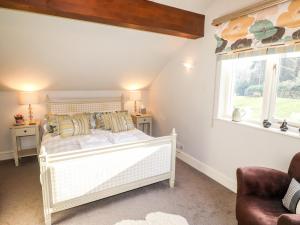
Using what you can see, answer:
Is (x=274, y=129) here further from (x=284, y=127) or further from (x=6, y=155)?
(x=6, y=155)

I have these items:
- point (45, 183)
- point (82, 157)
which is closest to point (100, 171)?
point (82, 157)

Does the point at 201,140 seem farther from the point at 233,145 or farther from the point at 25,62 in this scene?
the point at 25,62

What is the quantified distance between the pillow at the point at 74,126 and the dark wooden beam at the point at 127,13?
1685 mm

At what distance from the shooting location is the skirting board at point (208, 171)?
265cm

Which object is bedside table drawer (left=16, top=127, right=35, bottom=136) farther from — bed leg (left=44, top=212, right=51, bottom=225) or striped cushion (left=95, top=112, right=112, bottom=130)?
bed leg (left=44, top=212, right=51, bottom=225)

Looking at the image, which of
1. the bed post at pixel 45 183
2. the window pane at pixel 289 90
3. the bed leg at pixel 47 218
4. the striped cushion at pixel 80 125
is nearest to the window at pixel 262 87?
the window pane at pixel 289 90

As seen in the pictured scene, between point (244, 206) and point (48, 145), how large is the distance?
2563 millimetres

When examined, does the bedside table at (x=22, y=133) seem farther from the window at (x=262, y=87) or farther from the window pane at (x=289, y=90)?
the window pane at (x=289, y=90)

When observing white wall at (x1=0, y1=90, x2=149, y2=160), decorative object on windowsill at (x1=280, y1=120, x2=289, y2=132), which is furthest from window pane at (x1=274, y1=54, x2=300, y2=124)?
white wall at (x1=0, y1=90, x2=149, y2=160)

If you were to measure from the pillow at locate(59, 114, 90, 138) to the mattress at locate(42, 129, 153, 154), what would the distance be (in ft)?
0.28

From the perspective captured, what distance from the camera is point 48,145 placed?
278 centimetres

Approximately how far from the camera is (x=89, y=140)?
117 inches

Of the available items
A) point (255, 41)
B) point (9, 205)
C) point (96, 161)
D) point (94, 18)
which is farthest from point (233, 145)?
point (9, 205)

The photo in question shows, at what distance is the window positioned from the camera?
2119 mm
